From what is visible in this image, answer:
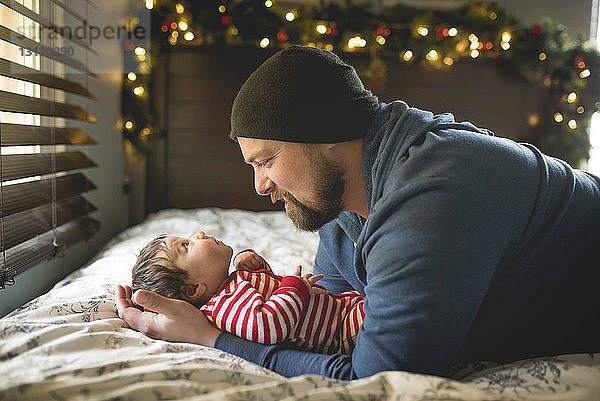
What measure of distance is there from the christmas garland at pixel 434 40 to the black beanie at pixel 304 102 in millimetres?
2344

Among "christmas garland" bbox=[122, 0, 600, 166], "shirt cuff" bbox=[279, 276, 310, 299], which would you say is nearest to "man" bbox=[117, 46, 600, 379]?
"shirt cuff" bbox=[279, 276, 310, 299]

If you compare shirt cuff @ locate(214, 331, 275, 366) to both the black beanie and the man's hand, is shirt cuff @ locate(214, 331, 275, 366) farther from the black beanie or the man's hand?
the black beanie

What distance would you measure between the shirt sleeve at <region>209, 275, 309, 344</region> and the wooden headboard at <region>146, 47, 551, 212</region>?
2496 mm

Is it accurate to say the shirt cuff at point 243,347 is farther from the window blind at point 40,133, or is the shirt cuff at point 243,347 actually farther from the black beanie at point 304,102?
the window blind at point 40,133

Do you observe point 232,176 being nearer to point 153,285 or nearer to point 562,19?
point 153,285

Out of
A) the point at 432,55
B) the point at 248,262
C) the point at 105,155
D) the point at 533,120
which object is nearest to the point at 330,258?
the point at 248,262

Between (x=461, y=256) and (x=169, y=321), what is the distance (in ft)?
2.10

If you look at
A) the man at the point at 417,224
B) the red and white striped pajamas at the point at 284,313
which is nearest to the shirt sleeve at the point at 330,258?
the man at the point at 417,224

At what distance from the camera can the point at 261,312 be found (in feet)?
3.60

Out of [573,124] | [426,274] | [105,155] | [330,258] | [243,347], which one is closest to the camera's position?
[426,274]

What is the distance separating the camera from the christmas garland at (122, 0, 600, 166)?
3.43 m

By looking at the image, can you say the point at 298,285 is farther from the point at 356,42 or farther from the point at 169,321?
the point at 356,42

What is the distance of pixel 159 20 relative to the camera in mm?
3348

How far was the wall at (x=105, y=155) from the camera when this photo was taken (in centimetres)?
225
